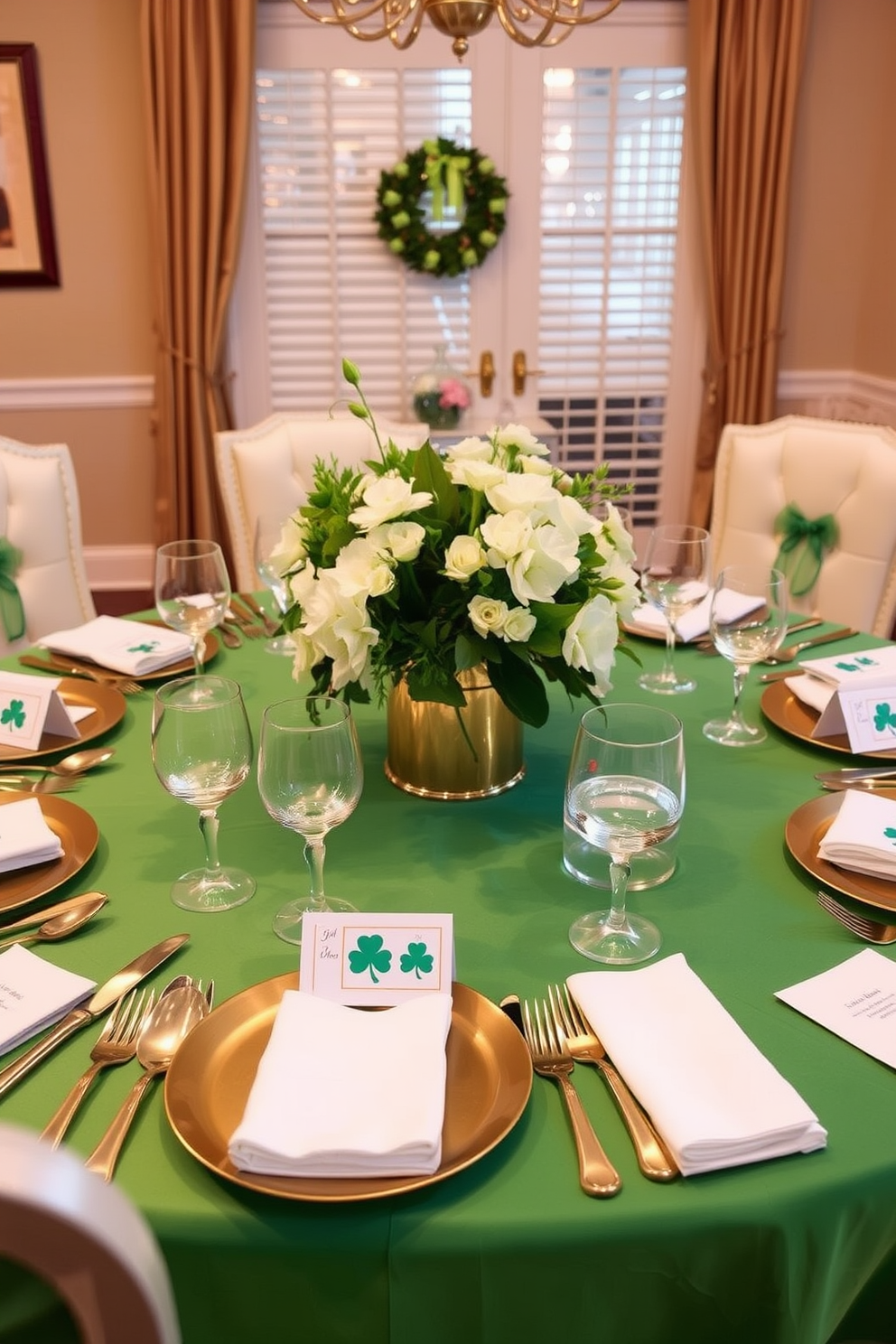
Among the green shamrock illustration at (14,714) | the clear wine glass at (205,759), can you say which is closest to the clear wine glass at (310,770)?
the clear wine glass at (205,759)

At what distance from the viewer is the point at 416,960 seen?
990 mm

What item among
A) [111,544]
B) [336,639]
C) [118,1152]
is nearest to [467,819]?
[336,639]

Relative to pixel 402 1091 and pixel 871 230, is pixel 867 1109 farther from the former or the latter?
pixel 871 230

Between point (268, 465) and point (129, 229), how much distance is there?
221 centimetres

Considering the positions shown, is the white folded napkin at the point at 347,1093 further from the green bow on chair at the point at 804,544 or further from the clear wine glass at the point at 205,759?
the green bow on chair at the point at 804,544

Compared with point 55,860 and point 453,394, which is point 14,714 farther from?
point 453,394

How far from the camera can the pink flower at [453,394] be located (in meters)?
4.07

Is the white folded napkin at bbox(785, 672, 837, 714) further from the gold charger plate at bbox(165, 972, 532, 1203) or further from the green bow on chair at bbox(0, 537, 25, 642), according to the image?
the green bow on chair at bbox(0, 537, 25, 642)

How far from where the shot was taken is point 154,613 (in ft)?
6.59

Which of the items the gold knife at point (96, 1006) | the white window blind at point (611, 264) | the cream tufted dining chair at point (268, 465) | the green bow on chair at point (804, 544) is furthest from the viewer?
the white window blind at point (611, 264)

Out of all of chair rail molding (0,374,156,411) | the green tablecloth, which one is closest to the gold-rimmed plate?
the green tablecloth

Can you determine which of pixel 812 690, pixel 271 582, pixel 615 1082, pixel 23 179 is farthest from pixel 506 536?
pixel 23 179

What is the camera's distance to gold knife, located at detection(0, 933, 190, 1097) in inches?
35.7

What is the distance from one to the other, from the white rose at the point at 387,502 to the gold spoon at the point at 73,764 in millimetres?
520
